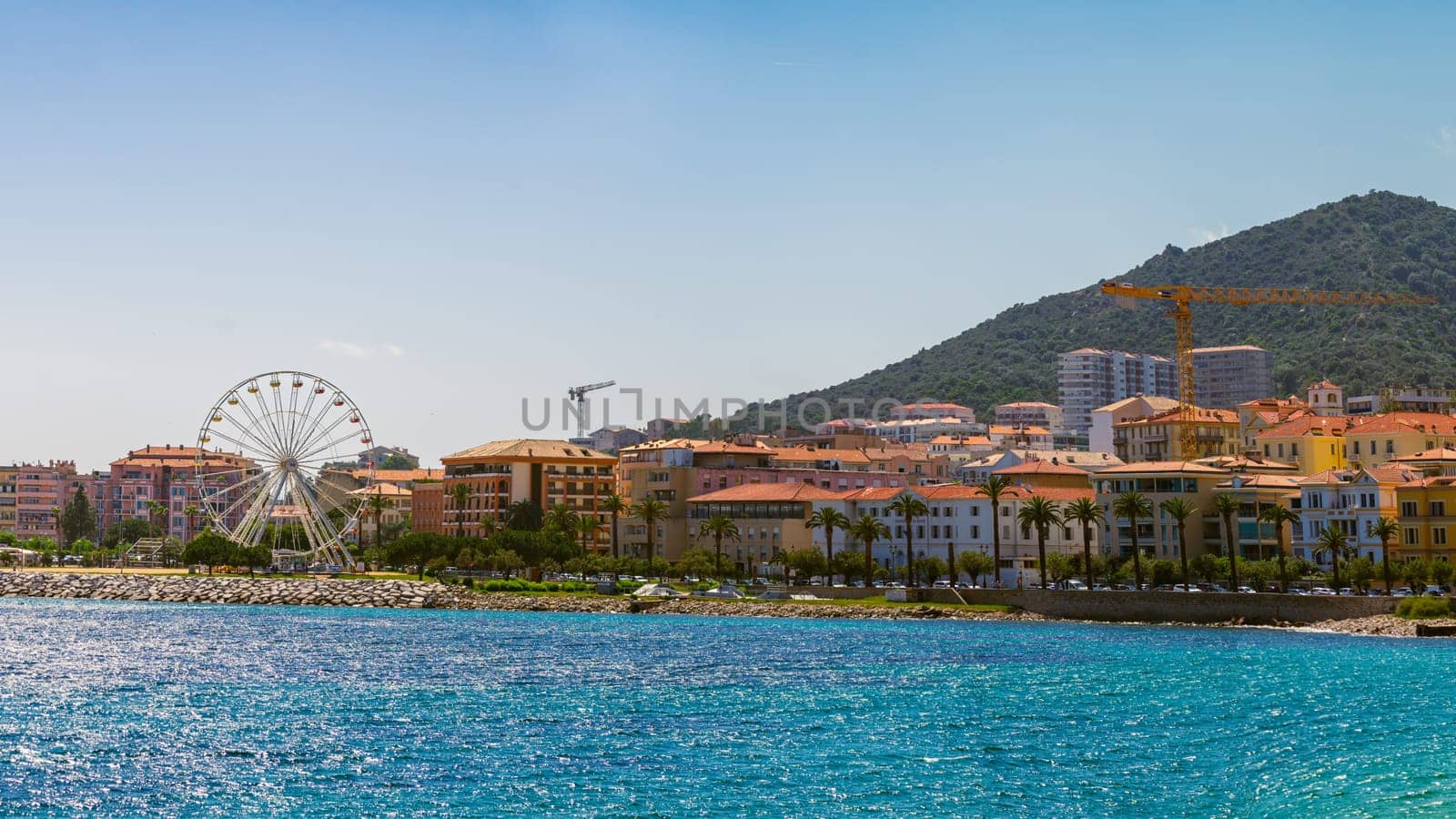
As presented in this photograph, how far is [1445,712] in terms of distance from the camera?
186 ft

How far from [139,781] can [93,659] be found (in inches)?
1558

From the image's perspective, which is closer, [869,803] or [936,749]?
[869,803]

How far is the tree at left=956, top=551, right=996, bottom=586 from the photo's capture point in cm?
12762

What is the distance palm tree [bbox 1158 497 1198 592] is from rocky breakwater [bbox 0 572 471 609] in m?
53.2

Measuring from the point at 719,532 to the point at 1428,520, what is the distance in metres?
55.3

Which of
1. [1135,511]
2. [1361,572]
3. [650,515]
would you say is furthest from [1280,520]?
[650,515]

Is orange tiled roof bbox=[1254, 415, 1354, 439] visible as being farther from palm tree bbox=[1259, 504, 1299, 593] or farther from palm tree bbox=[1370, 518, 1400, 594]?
palm tree bbox=[1370, 518, 1400, 594]

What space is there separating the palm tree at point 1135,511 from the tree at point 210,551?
272 ft

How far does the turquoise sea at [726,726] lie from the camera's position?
40.9 meters

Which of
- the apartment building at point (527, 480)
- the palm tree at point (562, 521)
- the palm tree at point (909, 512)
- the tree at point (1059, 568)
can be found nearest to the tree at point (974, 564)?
the palm tree at point (909, 512)

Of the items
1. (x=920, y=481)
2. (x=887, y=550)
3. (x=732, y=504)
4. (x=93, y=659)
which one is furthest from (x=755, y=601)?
(x=920, y=481)

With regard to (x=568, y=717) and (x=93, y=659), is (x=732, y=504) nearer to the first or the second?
(x=93, y=659)

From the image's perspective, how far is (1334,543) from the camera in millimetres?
107188

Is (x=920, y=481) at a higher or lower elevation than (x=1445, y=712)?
higher
